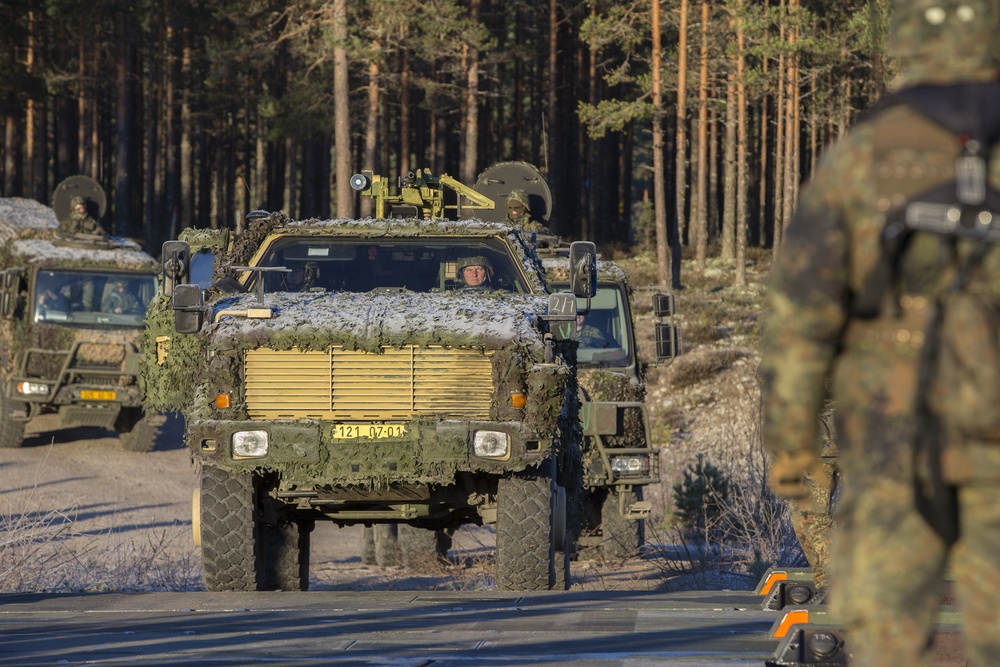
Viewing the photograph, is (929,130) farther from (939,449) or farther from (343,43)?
(343,43)

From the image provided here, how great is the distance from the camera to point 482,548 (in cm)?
1627

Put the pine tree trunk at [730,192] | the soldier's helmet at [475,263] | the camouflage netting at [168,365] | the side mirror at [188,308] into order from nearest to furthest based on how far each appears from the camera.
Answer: the side mirror at [188,308] < the soldier's helmet at [475,263] < the camouflage netting at [168,365] < the pine tree trunk at [730,192]

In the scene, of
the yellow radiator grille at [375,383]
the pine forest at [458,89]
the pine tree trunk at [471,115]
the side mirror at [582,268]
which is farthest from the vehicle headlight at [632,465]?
the pine tree trunk at [471,115]

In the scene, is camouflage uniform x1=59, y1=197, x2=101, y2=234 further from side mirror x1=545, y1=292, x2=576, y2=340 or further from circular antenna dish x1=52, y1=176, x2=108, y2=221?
side mirror x1=545, y1=292, x2=576, y2=340

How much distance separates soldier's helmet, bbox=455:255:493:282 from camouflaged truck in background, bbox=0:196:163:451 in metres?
9.89

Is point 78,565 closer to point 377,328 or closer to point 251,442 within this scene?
point 251,442

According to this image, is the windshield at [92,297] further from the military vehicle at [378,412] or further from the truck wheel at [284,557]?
the truck wheel at [284,557]

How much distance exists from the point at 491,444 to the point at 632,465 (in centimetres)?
479

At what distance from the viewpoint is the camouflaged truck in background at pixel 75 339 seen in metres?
19.8

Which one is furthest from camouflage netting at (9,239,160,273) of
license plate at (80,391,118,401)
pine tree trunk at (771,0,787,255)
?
pine tree trunk at (771,0,787,255)

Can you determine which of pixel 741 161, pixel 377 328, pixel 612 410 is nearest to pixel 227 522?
pixel 377 328

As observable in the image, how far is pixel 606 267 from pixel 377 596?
5.82m

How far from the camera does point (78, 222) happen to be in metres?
21.5

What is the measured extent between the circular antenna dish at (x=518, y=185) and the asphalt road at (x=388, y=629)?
6.97 meters
